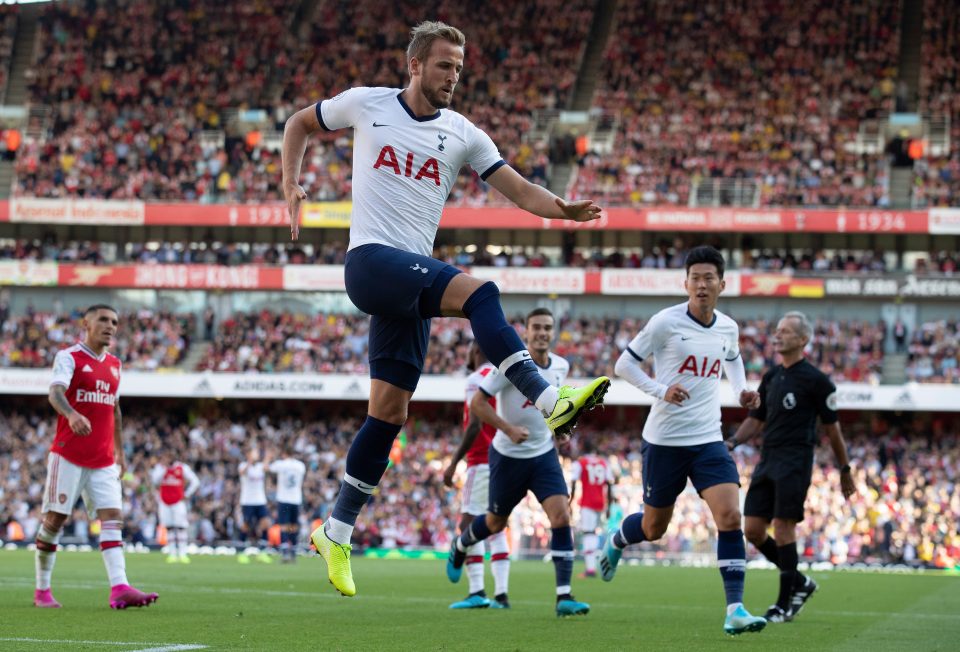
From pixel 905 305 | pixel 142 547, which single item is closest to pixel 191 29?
pixel 142 547

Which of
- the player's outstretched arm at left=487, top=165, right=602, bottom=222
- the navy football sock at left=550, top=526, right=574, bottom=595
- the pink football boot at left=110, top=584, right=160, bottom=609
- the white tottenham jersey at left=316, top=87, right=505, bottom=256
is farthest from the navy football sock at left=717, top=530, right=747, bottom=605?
the pink football boot at left=110, top=584, right=160, bottom=609

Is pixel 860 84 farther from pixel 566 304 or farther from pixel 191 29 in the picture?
pixel 191 29

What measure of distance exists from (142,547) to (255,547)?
13.4 feet

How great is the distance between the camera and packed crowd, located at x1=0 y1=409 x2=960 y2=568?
3272cm

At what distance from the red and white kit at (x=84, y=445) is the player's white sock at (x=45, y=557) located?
23cm

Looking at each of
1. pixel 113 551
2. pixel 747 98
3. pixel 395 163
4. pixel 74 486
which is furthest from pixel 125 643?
pixel 747 98

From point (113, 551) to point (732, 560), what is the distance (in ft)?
16.4

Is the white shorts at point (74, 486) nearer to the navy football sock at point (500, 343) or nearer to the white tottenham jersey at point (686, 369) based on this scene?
the white tottenham jersey at point (686, 369)

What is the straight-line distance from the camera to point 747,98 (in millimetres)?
45562

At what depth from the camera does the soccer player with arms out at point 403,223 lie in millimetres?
6719

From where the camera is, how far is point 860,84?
45031 millimetres

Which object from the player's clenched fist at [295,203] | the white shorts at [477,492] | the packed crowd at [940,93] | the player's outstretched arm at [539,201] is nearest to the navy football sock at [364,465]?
the player's clenched fist at [295,203]

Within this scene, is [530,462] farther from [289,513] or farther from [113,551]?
[289,513]

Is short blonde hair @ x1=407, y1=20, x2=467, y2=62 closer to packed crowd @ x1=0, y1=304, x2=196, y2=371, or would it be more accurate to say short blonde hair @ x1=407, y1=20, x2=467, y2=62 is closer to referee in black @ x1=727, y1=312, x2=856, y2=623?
referee in black @ x1=727, y1=312, x2=856, y2=623
